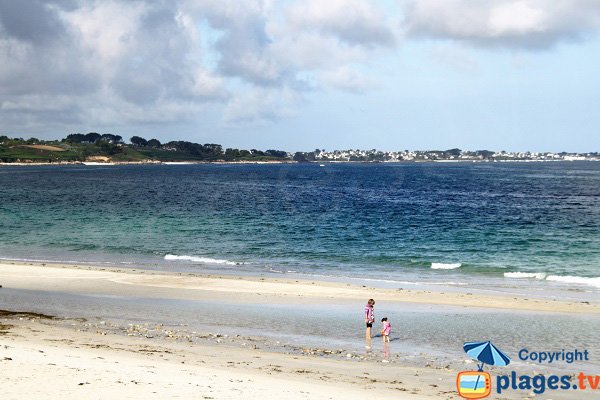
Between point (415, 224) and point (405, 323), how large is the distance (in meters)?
47.4

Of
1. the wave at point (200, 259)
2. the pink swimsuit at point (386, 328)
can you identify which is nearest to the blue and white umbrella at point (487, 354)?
the pink swimsuit at point (386, 328)

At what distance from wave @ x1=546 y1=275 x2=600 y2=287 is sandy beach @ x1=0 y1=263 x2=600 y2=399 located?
24.8ft

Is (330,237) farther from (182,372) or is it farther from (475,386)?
(475,386)

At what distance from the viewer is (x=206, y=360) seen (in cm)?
2214

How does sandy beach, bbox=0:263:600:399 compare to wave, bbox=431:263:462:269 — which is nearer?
sandy beach, bbox=0:263:600:399

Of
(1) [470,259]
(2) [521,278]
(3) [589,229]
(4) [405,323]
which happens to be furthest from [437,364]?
(3) [589,229]

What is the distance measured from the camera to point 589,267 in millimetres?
47125

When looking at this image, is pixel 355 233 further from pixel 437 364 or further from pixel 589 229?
pixel 437 364

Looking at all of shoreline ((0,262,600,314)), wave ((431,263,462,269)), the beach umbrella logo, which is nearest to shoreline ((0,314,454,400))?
the beach umbrella logo

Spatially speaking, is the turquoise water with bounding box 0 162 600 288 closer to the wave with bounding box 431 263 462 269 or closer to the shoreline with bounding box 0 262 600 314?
the wave with bounding box 431 263 462 269

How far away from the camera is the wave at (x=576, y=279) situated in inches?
1638

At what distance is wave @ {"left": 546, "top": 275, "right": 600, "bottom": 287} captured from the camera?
41.6m

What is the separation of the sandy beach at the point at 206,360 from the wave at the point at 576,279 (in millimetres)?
7569

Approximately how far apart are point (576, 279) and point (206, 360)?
29.8 metres
